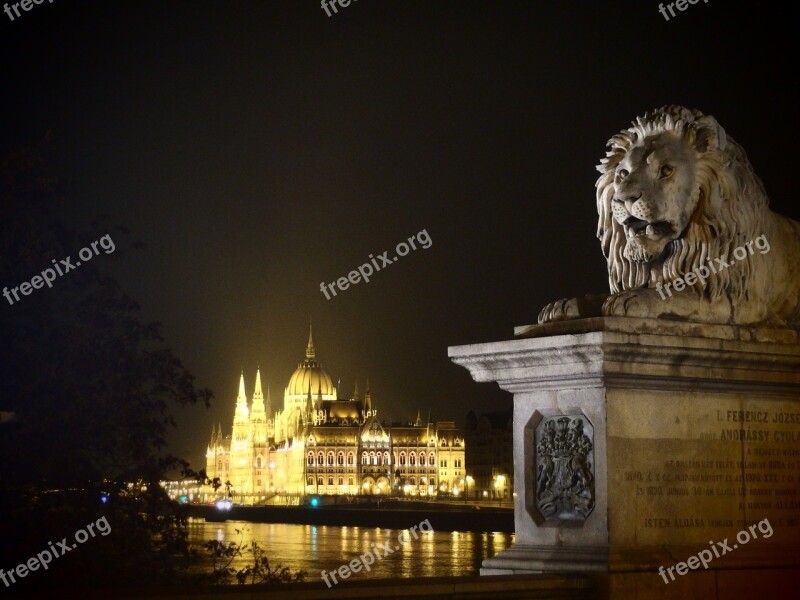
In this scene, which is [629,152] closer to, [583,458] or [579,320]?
[579,320]

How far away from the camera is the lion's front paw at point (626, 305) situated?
8.92 meters

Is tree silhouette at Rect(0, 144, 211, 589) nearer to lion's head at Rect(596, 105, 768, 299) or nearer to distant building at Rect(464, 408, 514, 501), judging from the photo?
lion's head at Rect(596, 105, 768, 299)

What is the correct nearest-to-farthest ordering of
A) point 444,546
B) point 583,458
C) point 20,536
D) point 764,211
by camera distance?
point 583,458 < point 764,211 < point 20,536 < point 444,546

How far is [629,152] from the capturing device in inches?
386

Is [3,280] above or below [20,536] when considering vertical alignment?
above

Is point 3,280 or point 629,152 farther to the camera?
point 3,280

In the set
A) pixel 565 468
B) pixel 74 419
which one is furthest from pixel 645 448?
pixel 74 419

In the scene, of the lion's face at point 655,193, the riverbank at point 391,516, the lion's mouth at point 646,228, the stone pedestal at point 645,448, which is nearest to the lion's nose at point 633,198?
the lion's face at point 655,193

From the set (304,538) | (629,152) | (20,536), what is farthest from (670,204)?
(304,538)

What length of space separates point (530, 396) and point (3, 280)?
10687 millimetres

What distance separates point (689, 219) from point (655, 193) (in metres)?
0.35

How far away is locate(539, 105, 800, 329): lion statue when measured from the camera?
962cm

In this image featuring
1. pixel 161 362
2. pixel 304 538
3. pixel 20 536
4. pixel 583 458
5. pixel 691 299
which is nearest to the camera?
pixel 583 458

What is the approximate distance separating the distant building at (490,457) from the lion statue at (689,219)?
6753 inches
